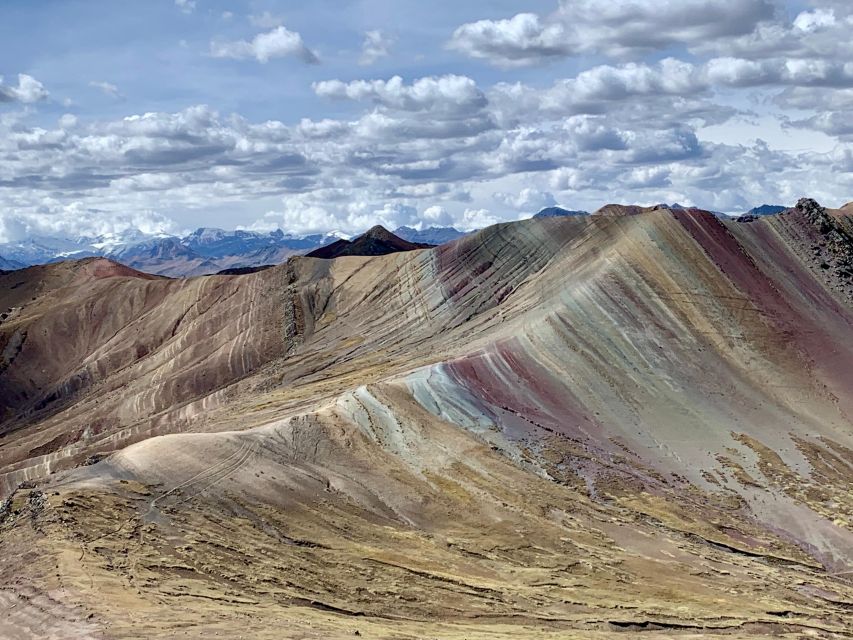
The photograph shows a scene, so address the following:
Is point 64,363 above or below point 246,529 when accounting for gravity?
above

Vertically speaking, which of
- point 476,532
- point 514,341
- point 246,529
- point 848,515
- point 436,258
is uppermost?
point 436,258

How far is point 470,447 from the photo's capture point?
60.1 metres

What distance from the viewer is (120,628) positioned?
31.3 m

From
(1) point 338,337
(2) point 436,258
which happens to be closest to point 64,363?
(1) point 338,337

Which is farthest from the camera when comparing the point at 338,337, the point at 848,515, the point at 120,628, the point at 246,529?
the point at 338,337

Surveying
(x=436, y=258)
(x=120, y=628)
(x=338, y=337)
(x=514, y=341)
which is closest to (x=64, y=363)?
(x=338, y=337)

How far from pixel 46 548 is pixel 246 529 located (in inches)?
381

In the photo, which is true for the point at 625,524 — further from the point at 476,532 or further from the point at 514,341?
the point at 514,341

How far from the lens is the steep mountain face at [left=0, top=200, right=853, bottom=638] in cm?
4091

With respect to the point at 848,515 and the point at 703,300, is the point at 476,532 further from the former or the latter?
the point at 703,300

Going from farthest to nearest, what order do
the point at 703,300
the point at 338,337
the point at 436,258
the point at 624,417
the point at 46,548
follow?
the point at 436,258 → the point at 338,337 → the point at 703,300 → the point at 624,417 → the point at 46,548

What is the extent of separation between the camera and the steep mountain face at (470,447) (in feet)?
134

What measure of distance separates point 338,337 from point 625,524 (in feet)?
166

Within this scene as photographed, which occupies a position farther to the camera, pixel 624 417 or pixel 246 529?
pixel 624 417
